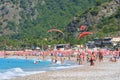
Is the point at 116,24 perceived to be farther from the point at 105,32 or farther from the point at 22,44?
the point at 22,44

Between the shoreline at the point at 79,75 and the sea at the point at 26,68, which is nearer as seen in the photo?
the shoreline at the point at 79,75

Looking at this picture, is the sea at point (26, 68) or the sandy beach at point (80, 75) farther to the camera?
the sea at point (26, 68)

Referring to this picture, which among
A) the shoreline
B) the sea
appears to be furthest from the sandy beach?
the sea

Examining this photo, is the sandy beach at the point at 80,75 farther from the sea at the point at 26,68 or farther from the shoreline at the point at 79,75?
the sea at the point at 26,68

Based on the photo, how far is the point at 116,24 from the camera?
125250 millimetres

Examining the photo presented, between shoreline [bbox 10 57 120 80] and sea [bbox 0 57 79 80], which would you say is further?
sea [bbox 0 57 79 80]

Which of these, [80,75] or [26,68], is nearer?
[80,75]

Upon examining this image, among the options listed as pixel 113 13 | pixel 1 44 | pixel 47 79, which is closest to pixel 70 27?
pixel 113 13

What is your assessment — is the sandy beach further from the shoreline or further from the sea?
the sea

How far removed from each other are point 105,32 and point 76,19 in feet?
86.5

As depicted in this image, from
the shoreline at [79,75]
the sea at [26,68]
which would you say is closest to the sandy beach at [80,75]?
the shoreline at [79,75]

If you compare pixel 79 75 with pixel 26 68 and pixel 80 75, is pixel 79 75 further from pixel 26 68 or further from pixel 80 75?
pixel 26 68

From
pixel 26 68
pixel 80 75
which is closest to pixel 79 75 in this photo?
pixel 80 75

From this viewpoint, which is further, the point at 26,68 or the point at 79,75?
the point at 26,68
